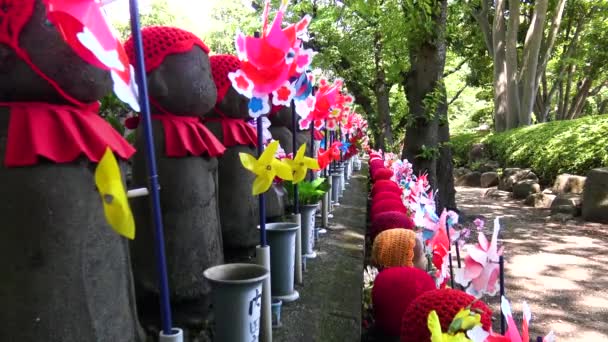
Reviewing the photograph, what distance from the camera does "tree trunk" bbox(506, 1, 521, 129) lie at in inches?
531

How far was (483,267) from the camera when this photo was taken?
5.05 feet

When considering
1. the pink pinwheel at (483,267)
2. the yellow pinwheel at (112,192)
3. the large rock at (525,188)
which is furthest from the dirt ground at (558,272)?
the yellow pinwheel at (112,192)

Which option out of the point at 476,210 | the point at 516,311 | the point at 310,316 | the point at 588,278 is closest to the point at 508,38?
the point at 476,210

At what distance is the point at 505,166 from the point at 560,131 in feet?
8.65

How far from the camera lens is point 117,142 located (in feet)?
5.06

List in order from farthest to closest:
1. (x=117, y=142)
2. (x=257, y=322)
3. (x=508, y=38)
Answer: (x=508, y=38) → (x=257, y=322) → (x=117, y=142)

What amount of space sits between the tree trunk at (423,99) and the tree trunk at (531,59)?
8.41 meters

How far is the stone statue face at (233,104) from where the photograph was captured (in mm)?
2684

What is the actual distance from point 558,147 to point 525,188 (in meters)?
1.03

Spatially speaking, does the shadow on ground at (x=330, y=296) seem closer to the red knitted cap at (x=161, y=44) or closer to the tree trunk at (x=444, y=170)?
the red knitted cap at (x=161, y=44)

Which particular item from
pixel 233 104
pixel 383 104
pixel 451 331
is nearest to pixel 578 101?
pixel 383 104

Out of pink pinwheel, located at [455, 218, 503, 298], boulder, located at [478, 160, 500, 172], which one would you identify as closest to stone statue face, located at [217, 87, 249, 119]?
pink pinwheel, located at [455, 218, 503, 298]

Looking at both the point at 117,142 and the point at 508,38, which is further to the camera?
the point at 508,38

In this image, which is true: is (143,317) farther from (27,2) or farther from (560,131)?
(560,131)
